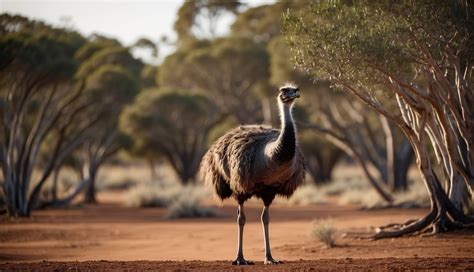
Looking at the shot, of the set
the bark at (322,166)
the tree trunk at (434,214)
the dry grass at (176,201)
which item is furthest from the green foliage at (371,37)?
the bark at (322,166)

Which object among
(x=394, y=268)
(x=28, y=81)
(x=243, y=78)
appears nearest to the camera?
(x=394, y=268)

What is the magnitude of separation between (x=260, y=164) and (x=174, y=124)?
2095 centimetres

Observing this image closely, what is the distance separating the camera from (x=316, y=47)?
1057cm

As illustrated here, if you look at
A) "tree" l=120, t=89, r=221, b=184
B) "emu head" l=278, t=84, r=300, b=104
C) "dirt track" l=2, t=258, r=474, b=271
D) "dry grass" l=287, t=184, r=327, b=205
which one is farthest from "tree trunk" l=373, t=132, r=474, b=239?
"tree" l=120, t=89, r=221, b=184

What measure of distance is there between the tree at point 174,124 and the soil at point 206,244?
778cm

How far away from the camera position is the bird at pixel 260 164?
27.0ft

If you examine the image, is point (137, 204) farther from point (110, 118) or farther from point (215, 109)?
point (215, 109)

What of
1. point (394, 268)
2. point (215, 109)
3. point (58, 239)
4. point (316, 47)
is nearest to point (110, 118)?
point (215, 109)

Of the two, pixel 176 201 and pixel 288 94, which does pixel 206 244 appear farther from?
pixel 176 201

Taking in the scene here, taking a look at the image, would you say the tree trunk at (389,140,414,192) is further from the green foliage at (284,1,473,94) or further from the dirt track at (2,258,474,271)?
the dirt track at (2,258,474,271)

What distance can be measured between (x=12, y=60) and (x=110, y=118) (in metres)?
9.35

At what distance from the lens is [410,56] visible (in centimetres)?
1063

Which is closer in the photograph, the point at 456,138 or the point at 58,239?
the point at 456,138

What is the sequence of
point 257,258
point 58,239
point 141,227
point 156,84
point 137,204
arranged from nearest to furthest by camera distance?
point 257,258, point 58,239, point 141,227, point 137,204, point 156,84
